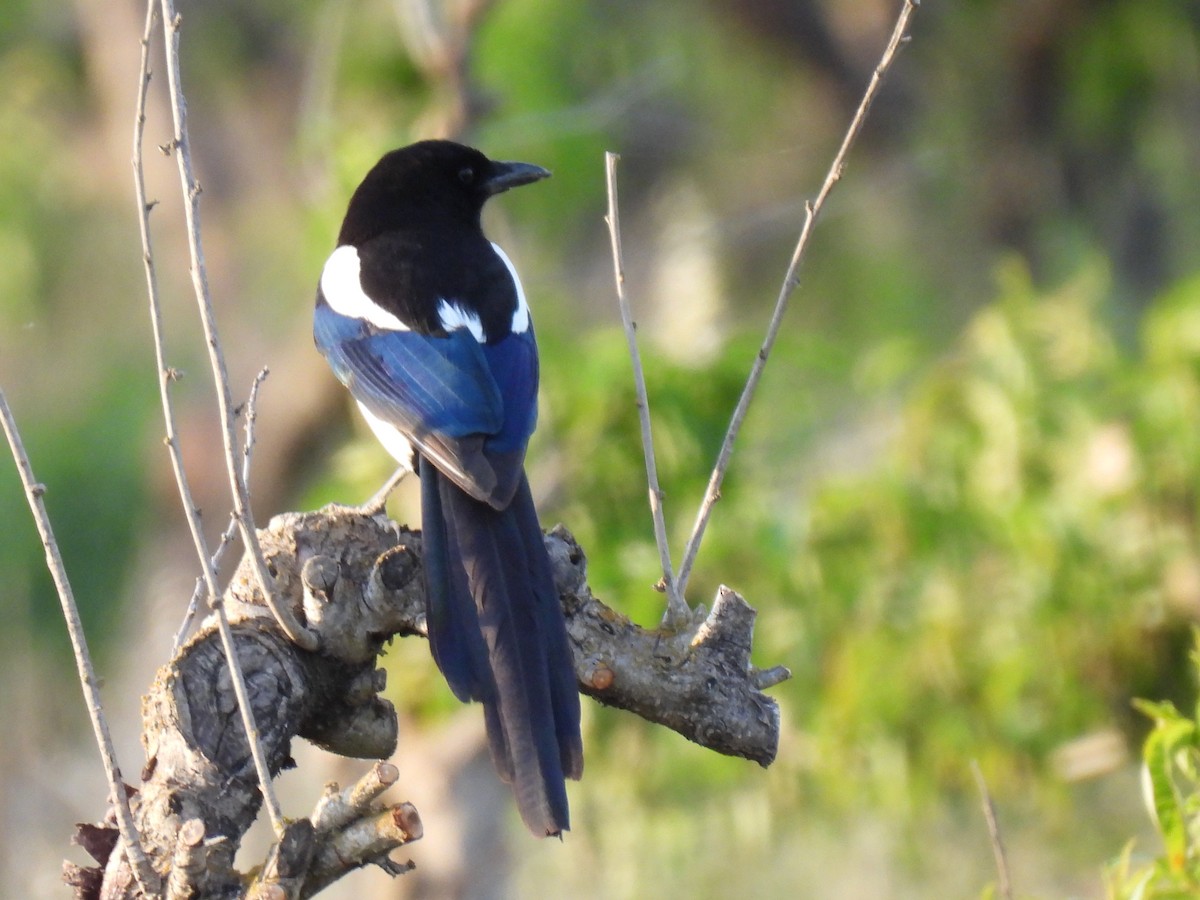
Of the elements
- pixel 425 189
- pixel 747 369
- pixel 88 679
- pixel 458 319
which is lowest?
pixel 88 679

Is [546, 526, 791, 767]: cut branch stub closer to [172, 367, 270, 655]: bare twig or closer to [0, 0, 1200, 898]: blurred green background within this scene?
[172, 367, 270, 655]: bare twig

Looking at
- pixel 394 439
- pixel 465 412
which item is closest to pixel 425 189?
pixel 394 439

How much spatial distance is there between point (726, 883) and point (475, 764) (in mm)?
1210

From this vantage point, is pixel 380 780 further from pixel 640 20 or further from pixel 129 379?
pixel 129 379

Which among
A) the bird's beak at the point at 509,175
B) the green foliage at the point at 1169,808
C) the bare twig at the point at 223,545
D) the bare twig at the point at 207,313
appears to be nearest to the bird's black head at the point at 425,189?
the bird's beak at the point at 509,175

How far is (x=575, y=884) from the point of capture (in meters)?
5.51

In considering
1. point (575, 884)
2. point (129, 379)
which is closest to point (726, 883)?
point (575, 884)

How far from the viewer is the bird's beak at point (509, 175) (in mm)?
2838

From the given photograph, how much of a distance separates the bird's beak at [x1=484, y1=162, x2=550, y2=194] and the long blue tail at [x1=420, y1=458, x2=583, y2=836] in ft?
3.66

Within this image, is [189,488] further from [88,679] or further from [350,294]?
[350,294]

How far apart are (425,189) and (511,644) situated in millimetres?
1278

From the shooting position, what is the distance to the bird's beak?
2838 millimetres

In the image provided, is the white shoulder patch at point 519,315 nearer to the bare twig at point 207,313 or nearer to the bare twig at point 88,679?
the bare twig at point 207,313

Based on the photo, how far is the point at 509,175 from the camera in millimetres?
2861
